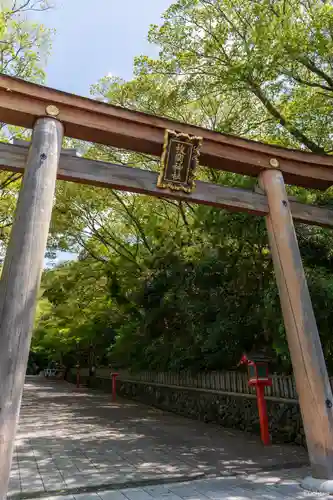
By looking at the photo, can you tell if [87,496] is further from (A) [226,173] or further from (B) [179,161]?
(A) [226,173]

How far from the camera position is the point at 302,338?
4848mm

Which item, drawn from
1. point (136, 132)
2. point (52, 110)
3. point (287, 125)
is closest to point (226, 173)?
point (287, 125)

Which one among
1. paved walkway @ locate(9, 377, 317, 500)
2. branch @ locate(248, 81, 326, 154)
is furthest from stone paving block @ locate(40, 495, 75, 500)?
branch @ locate(248, 81, 326, 154)

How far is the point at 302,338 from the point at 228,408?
524 centimetres

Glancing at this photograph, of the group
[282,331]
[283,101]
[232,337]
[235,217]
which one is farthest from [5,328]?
[283,101]

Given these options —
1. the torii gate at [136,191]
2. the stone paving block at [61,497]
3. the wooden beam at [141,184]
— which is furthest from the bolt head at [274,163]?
the stone paving block at [61,497]

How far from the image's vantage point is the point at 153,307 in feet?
41.7

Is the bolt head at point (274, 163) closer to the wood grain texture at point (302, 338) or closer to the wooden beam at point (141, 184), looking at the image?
the wood grain texture at point (302, 338)

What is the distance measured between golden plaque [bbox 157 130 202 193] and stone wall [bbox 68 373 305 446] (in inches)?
188

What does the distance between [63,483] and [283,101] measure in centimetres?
946

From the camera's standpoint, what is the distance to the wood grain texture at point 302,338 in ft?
14.6

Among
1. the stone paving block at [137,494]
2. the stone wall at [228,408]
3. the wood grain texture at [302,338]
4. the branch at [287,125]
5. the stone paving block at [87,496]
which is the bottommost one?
the stone paving block at [87,496]

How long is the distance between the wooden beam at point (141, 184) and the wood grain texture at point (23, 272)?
26 cm

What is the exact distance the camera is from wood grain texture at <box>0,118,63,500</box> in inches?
138
